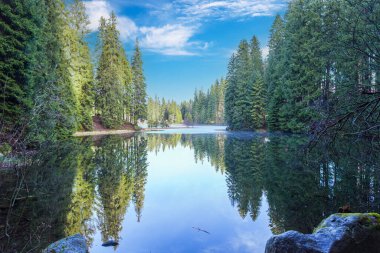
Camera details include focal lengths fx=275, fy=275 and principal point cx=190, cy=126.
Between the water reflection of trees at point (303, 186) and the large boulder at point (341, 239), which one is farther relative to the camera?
the water reflection of trees at point (303, 186)

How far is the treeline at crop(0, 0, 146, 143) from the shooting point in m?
10.3

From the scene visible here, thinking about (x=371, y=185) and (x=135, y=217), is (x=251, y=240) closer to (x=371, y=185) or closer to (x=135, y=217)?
(x=135, y=217)

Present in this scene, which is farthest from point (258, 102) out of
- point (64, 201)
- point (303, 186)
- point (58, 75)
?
point (64, 201)

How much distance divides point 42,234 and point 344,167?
10.9 m

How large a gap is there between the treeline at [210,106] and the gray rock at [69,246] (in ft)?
258

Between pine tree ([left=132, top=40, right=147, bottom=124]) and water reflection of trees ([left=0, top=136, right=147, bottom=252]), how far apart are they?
3804 centimetres

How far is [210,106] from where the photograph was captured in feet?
307

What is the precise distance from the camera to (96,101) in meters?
42.3

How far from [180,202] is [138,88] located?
45.1 meters

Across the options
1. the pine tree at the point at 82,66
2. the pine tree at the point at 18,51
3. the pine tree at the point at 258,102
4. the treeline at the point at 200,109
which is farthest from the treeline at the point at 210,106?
the pine tree at the point at 18,51

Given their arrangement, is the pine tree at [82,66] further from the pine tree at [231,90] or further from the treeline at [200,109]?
the treeline at [200,109]

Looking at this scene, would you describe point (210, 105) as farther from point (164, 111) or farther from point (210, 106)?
point (164, 111)

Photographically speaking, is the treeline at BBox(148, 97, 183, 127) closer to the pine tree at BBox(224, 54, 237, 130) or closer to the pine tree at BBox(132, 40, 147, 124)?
the pine tree at BBox(132, 40, 147, 124)

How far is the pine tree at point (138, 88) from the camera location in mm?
50469
